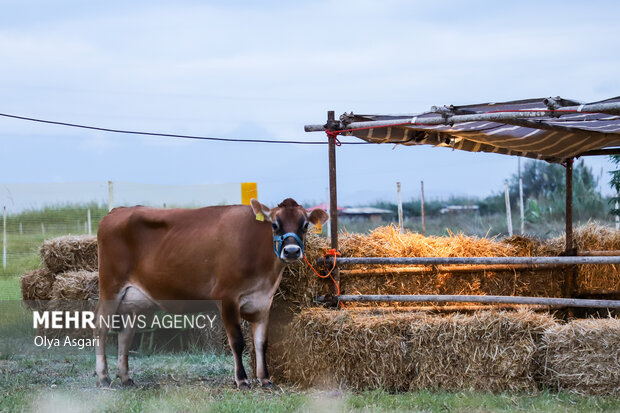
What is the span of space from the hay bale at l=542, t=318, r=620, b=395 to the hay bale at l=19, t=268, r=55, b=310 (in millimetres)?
7076

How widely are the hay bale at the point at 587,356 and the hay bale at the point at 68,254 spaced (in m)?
6.76

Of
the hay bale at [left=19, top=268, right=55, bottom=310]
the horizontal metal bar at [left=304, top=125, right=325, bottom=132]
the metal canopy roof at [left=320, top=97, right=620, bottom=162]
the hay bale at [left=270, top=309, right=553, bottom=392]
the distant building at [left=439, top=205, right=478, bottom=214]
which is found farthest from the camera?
the distant building at [left=439, top=205, right=478, bottom=214]

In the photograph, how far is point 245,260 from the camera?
7418 mm

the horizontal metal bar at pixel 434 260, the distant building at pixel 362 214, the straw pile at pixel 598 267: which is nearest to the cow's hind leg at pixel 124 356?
the horizontal metal bar at pixel 434 260

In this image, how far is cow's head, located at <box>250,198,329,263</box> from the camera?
22.7 feet

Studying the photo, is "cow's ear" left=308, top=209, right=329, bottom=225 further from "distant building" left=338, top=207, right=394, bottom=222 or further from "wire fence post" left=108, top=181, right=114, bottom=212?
"distant building" left=338, top=207, right=394, bottom=222

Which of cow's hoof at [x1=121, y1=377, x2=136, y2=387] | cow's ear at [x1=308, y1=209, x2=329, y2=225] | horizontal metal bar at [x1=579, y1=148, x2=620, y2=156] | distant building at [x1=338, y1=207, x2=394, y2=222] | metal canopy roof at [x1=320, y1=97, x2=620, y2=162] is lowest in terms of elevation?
distant building at [x1=338, y1=207, x2=394, y2=222]

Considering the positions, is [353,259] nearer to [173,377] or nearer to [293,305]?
[293,305]

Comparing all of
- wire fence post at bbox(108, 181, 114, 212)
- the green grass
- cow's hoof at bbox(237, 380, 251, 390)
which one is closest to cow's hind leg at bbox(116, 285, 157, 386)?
the green grass

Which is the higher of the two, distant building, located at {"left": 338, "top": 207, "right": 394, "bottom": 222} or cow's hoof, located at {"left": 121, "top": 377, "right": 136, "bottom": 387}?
cow's hoof, located at {"left": 121, "top": 377, "right": 136, "bottom": 387}

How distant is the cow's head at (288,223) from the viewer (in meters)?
6.93

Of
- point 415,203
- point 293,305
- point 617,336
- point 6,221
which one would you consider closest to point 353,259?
point 293,305

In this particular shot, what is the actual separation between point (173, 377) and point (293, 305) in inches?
60.7

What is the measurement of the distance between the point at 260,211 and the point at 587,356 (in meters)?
3.17
